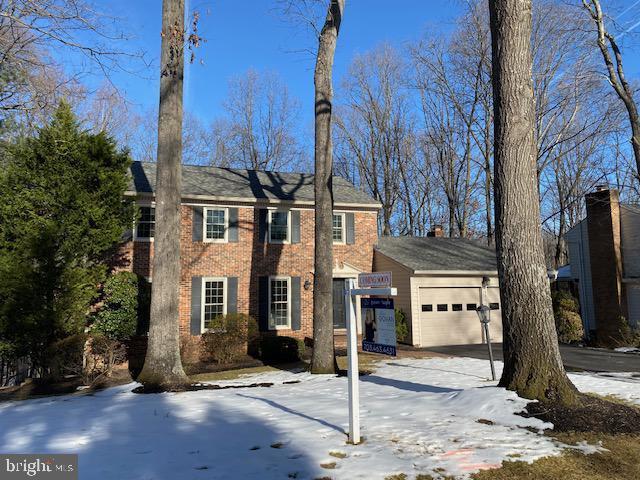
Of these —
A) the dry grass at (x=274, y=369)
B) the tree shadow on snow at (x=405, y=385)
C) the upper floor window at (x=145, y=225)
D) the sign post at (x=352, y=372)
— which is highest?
the upper floor window at (x=145, y=225)

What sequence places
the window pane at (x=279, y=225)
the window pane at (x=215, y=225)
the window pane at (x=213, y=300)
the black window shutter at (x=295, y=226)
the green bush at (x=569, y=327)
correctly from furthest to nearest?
1. the green bush at (x=569, y=327)
2. the black window shutter at (x=295, y=226)
3. the window pane at (x=279, y=225)
4. the window pane at (x=215, y=225)
5. the window pane at (x=213, y=300)

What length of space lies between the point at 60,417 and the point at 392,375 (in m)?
6.16

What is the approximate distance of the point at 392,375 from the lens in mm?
9453

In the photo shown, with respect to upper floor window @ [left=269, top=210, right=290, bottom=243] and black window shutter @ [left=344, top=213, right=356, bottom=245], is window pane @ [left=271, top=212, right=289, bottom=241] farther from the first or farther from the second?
black window shutter @ [left=344, top=213, right=356, bottom=245]

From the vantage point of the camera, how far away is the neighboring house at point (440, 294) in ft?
52.9

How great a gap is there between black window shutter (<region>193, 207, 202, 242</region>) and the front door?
5228mm

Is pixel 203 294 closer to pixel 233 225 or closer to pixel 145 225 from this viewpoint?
pixel 233 225

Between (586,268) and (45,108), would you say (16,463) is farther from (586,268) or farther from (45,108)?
(586,268)

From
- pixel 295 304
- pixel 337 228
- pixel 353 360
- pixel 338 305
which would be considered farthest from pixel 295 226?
pixel 353 360

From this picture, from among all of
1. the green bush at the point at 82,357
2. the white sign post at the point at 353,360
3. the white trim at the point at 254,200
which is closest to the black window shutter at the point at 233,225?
the white trim at the point at 254,200

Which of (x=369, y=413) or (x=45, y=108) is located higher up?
(x=45, y=108)

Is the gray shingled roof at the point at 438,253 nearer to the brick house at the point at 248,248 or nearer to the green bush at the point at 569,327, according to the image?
the brick house at the point at 248,248

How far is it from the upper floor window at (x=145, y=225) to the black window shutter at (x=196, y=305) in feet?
6.70

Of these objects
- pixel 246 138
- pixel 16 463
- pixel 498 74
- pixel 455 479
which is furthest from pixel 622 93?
pixel 246 138
